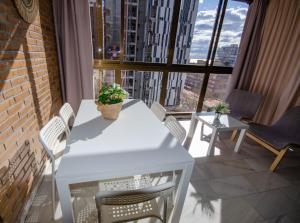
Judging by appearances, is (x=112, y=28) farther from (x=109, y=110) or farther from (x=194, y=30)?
(x=109, y=110)

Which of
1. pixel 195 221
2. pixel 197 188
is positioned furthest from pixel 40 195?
pixel 197 188

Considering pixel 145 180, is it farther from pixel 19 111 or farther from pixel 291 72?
pixel 291 72

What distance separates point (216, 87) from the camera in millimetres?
3531

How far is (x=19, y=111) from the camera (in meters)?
1.35

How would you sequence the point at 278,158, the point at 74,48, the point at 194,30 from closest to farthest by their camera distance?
the point at 278,158, the point at 74,48, the point at 194,30

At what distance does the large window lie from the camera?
256 centimetres

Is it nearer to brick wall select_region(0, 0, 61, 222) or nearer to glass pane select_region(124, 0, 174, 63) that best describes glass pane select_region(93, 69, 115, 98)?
glass pane select_region(124, 0, 174, 63)

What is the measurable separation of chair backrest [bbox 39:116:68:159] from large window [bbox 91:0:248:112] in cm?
143

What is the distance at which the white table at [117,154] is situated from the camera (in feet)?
3.07

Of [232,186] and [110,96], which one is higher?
[110,96]

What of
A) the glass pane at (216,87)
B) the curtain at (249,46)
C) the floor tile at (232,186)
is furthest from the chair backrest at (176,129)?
the curtain at (249,46)

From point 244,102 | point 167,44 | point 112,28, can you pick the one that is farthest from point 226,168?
point 112,28

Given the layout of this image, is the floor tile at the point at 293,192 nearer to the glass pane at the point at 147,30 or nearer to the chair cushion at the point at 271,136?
the chair cushion at the point at 271,136

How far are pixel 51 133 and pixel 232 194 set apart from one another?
6.15 feet
